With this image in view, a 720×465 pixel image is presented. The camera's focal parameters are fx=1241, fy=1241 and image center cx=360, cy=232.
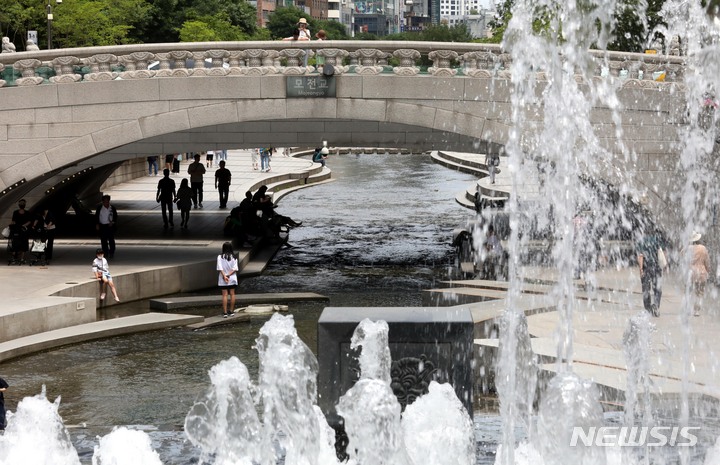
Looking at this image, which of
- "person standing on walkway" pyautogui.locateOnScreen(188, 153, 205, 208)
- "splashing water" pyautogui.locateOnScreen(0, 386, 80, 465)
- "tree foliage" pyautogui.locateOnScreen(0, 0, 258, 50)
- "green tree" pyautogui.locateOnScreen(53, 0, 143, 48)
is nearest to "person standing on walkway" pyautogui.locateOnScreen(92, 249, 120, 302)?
"splashing water" pyautogui.locateOnScreen(0, 386, 80, 465)

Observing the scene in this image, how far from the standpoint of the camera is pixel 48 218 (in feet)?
86.8

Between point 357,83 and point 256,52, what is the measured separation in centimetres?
219

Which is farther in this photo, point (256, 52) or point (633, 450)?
point (256, 52)

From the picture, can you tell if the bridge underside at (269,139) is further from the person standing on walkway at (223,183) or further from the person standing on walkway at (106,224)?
the person standing on walkway at (223,183)

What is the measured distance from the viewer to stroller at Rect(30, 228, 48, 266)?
1029 inches

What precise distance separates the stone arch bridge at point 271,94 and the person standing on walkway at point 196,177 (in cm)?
1045

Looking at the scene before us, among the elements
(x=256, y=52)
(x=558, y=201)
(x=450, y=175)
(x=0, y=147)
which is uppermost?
(x=256, y=52)

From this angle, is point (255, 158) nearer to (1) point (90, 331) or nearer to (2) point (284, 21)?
(1) point (90, 331)

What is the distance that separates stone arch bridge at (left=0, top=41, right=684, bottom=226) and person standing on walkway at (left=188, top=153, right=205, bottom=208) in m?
10.5

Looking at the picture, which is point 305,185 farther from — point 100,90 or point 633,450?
point 633,450

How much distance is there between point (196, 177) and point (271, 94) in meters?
12.8


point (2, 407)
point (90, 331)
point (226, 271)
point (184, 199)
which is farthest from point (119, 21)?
point (2, 407)

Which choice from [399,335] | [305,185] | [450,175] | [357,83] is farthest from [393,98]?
[450,175]

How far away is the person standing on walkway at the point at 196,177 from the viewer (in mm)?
36969
